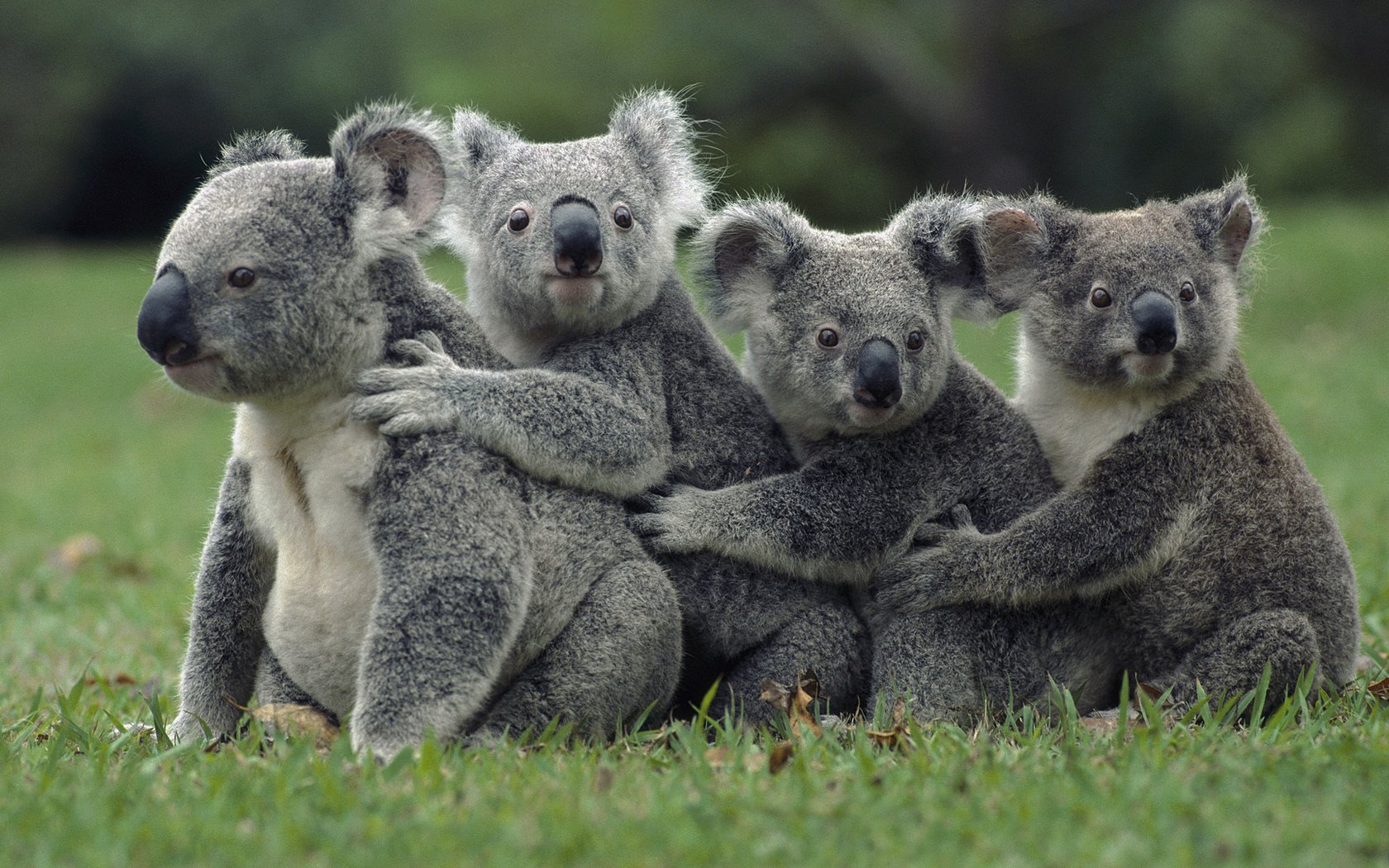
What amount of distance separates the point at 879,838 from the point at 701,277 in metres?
2.52


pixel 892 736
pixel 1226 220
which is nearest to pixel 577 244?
pixel 892 736

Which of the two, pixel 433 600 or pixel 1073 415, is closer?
pixel 433 600

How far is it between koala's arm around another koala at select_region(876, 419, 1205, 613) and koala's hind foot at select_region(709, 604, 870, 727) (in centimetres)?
19

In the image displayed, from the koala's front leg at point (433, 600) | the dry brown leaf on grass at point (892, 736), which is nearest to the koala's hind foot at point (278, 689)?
the koala's front leg at point (433, 600)

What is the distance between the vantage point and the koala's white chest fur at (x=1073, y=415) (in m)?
4.66

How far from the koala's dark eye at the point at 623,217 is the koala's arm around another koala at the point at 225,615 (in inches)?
55.6

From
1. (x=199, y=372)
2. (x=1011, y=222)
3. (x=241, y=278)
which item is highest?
(x=1011, y=222)

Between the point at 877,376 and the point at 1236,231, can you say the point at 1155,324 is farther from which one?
the point at 877,376

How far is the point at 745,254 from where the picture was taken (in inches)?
197

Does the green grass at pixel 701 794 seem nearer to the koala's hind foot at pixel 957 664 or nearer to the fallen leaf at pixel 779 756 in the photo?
the fallen leaf at pixel 779 756

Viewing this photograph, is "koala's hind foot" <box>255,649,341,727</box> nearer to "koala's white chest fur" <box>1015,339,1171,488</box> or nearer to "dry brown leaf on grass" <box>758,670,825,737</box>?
"dry brown leaf on grass" <box>758,670,825,737</box>

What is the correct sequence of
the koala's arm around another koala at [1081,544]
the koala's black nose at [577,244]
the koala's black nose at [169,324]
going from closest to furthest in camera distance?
the koala's black nose at [169,324] → the koala's black nose at [577,244] → the koala's arm around another koala at [1081,544]

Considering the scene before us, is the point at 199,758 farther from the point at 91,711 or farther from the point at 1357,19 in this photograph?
the point at 1357,19

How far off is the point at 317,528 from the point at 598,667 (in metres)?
0.87
